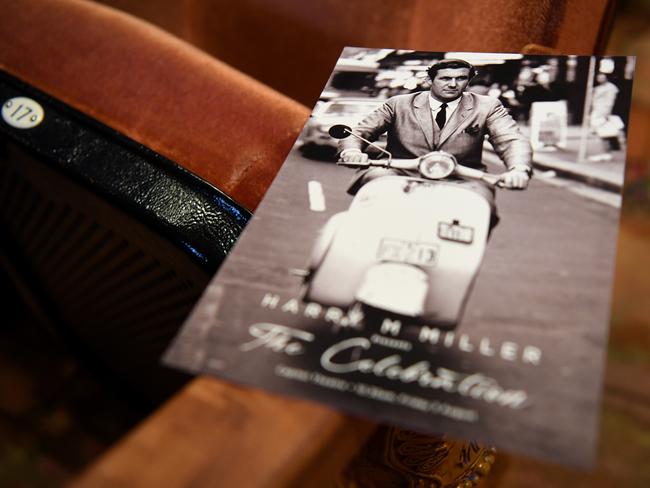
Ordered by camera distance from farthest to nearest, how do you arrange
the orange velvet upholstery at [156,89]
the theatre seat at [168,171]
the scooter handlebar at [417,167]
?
the orange velvet upholstery at [156,89] < the scooter handlebar at [417,167] < the theatre seat at [168,171]

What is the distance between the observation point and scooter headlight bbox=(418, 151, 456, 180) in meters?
0.48

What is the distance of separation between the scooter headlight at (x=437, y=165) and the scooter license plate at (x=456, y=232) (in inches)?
2.0

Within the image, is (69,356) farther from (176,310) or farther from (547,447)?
(547,447)

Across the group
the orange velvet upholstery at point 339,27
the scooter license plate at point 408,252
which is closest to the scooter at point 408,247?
the scooter license plate at point 408,252

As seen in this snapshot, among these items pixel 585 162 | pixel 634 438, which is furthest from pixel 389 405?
pixel 634 438

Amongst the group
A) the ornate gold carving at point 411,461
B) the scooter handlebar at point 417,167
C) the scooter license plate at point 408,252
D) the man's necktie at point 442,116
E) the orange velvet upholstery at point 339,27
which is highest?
the orange velvet upholstery at point 339,27

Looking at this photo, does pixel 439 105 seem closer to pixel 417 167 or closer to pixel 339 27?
pixel 417 167

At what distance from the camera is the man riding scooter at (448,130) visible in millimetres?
483

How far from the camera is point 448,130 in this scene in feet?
1.66

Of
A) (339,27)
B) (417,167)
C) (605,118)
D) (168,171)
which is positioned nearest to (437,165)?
(417,167)

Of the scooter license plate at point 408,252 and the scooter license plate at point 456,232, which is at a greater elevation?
the scooter license plate at point 456,232

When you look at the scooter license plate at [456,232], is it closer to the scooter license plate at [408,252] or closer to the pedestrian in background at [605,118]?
the scooter license plate at [408,252]

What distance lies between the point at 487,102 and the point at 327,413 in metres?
0.29

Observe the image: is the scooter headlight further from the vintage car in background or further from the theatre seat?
the theatre seat
